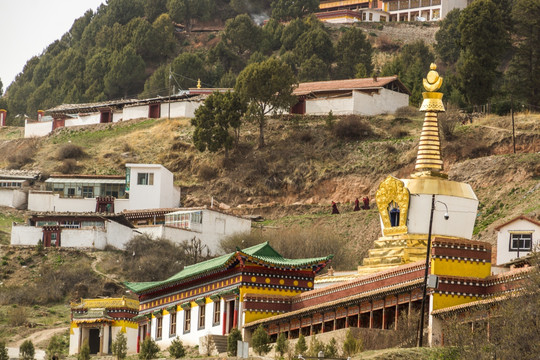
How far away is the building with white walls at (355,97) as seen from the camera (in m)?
106

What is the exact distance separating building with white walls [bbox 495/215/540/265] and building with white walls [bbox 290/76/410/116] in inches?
1626

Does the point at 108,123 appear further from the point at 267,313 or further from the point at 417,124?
the point at 267,313

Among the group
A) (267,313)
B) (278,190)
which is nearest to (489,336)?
(267,313)

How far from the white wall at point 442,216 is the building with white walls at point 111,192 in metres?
43.4

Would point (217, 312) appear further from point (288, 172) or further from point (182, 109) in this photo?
point (182, 109)

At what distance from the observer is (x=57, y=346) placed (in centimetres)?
6166

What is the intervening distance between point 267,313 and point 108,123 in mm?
66586

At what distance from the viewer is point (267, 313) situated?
53.3 metres

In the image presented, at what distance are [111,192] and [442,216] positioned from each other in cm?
4840

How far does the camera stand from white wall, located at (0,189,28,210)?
10056 cm

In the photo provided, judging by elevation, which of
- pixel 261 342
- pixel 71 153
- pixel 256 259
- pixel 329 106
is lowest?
pixel 261 342

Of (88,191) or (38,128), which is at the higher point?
(38,128)

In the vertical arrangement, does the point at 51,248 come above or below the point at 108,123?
below

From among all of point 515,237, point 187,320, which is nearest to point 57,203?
point 187,320
